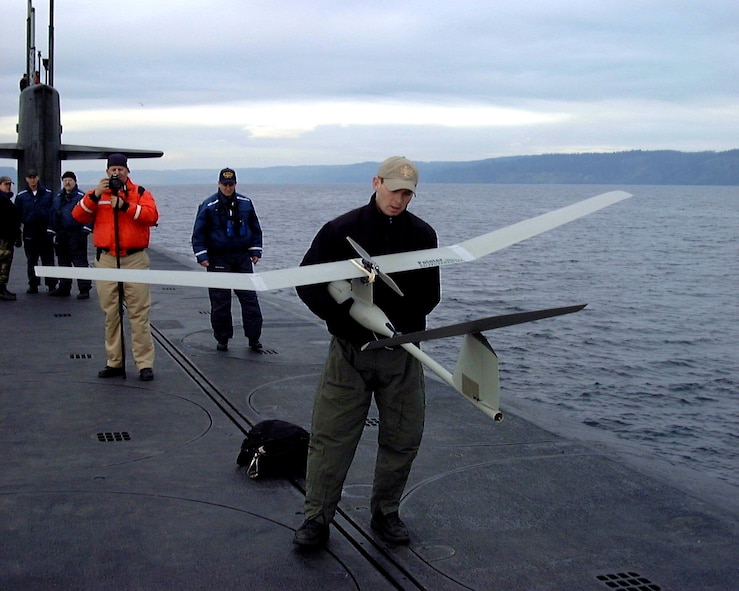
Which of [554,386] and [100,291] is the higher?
[100,291]

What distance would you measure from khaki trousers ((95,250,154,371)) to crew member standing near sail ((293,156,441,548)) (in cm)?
410

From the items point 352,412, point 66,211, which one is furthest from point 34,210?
point 352,412

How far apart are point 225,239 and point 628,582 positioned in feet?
20.9

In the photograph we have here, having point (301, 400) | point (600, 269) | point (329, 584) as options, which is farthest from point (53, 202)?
point (600, 269)

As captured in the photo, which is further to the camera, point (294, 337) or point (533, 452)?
point (294, 337)

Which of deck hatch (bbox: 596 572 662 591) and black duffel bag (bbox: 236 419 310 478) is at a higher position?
black duffel bag (bbox: 236 419 310 478)

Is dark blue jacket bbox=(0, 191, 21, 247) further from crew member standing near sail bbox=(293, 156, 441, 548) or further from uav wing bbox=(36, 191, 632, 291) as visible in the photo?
crew member standing near sail bbox=(293, 156, 441, 548)

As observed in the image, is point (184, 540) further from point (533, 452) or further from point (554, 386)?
point (554, 386)

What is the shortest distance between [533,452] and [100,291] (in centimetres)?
442

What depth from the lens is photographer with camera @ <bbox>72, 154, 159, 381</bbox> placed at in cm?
808

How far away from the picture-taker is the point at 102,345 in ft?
33.6

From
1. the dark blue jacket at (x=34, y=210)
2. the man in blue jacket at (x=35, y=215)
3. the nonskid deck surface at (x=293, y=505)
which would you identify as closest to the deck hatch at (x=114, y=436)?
the nonskid deck surface at (x=293, y=505)

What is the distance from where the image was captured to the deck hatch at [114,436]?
6.57m

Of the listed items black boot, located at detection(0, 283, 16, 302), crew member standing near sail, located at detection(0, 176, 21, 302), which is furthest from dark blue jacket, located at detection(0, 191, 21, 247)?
black boot, located at detection(0, 283, 16, 302)
